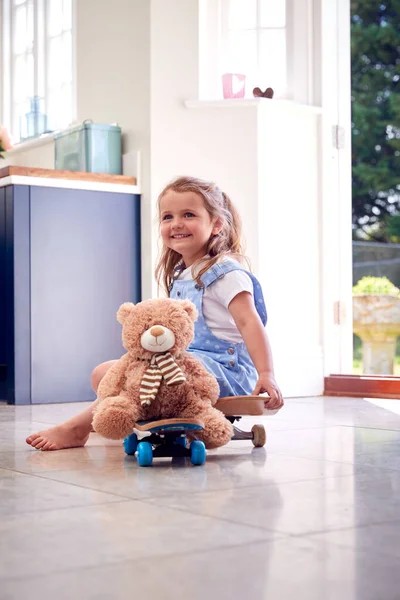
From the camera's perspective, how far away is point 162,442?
77.4 inches

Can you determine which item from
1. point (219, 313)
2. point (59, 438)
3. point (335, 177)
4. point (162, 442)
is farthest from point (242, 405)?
point (335, 177)

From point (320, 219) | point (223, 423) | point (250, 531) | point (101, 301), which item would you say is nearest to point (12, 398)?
point (101, 301)

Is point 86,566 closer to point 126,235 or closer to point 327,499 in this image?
point 327,499

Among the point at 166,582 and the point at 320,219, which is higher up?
the point at 320,219

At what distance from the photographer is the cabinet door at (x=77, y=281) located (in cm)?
355

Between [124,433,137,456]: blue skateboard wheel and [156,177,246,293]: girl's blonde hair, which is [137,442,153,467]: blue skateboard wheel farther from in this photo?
[156,177,246,293]: girl's blonde hair

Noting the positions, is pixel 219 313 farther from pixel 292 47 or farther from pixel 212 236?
pixel 292 47

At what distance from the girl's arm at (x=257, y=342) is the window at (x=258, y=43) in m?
1.92

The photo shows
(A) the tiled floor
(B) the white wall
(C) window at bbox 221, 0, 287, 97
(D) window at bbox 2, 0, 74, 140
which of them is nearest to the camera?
(A) the tiled floor

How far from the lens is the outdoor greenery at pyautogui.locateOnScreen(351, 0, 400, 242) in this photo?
13.6ft

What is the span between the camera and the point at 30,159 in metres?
4.57

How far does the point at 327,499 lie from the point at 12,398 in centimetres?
224

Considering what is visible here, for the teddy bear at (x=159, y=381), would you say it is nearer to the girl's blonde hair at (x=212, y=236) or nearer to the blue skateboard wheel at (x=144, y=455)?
the blue skateboard wheel at (x=144, y=455)

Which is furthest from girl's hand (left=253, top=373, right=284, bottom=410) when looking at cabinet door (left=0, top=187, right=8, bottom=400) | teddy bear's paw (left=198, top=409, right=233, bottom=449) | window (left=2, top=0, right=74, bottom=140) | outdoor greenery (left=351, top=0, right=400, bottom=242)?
window (left=2, top=0, right=74, bottom=140)
